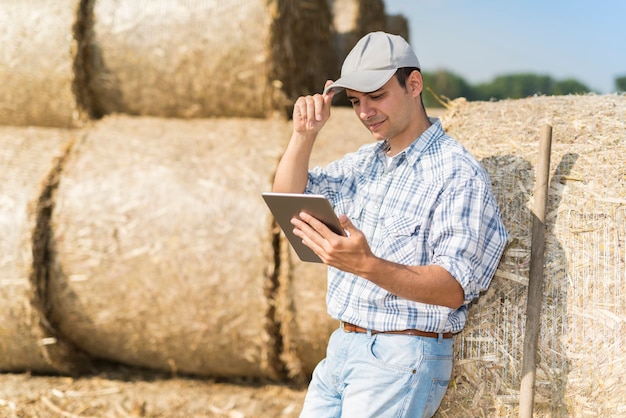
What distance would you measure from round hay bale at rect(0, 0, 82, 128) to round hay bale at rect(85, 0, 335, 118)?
15cm

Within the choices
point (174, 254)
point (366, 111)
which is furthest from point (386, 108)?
point (174, 254)

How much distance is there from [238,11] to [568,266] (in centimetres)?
258

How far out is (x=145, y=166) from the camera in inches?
172

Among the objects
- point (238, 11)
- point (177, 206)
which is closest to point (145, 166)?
point (177, 206)

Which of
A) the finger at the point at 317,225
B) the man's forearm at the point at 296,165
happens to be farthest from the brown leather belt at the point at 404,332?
the man's forearm at the point at 296,165

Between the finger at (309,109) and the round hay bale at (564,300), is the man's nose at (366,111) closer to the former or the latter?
the finger at (309,109)

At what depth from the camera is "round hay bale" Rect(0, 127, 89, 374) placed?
14.1ft

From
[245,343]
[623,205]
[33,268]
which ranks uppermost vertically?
[623,205]

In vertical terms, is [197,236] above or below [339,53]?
below

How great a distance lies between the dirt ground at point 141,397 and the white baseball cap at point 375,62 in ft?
6.79

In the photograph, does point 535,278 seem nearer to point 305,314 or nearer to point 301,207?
point 301,207

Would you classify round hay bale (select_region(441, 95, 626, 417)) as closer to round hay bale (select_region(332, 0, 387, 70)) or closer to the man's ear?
the man's ear

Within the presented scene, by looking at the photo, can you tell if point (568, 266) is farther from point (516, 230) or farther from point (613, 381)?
point (613, 381)

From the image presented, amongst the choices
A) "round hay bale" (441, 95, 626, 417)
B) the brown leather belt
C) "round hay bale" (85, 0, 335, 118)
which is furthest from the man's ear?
"round hay bale" (85, 0, 335, 118)
